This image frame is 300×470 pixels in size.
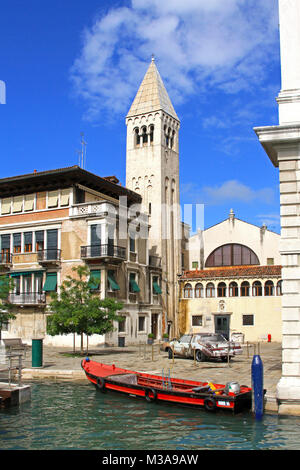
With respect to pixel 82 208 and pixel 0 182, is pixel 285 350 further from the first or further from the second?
pixel 0 182

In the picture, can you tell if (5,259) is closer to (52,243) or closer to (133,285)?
(52,243)

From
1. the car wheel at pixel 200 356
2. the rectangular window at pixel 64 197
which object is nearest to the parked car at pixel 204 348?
the car wheel at pixel 200 356

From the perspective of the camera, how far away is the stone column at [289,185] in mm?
12789

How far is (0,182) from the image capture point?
4069cm

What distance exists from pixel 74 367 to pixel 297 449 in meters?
13.4

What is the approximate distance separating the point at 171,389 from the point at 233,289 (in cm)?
3009

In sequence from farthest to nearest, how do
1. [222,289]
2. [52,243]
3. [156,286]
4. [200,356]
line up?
[222,289] → [156,286] → [52,243] → [200,356]

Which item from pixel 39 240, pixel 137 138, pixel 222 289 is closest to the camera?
pixel 39 240

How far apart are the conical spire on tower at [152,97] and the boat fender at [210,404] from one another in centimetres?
3791

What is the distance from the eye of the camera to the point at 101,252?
35719 millimetres

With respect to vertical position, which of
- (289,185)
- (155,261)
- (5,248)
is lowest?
(289,185)

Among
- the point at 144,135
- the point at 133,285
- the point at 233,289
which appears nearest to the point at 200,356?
the point at 133,285

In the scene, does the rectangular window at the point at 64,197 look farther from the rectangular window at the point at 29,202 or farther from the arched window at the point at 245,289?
the arched window at the point at 245,289
